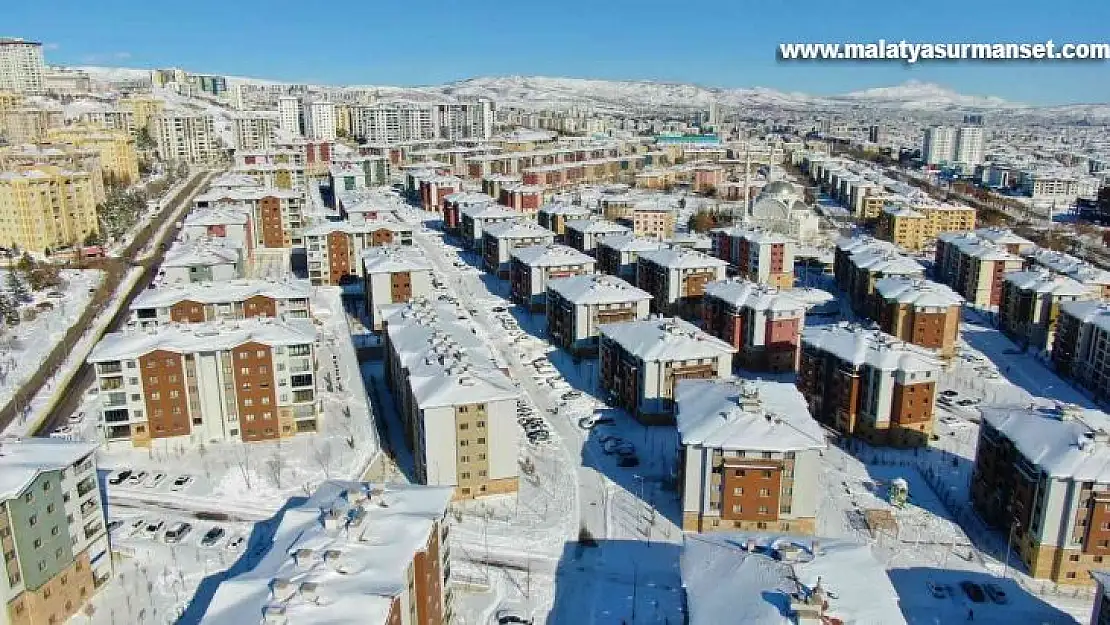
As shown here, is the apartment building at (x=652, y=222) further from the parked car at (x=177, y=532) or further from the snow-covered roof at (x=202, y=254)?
the parked car at (x=177, y=532)

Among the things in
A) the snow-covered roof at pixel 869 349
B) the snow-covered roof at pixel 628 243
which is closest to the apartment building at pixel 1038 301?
the snow-covered roof at pixel 869 349

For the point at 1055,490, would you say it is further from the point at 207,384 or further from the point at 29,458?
the point at 207,384

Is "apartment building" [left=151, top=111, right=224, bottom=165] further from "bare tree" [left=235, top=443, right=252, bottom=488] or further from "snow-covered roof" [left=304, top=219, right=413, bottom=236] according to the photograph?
"bare tree" [left=235, top=443, right=252, bottom=488]

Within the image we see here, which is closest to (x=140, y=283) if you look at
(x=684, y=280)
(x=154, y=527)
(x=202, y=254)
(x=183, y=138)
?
(x=202, y=254)

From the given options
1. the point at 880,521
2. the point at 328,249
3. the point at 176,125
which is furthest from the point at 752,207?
the point at 176,125

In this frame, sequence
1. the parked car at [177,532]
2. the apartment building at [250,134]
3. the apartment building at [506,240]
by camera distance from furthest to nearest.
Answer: the apartment building at [250,134] < the apartment building at [506,240] < the parked car at [177,532]

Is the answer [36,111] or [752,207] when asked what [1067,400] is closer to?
[752,207]

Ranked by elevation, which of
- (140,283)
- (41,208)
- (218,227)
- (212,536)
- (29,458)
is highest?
(41,208)

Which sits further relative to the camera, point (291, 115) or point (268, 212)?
point (291, 115)
